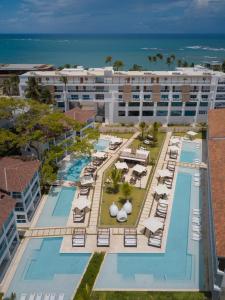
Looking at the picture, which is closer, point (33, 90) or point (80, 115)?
point (80, 115)

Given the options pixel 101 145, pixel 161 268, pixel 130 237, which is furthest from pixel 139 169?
pixel 161 268

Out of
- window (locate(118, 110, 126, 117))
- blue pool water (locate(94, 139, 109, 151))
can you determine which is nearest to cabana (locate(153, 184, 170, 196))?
blue pool water (locate(94, 139, 109, 151))

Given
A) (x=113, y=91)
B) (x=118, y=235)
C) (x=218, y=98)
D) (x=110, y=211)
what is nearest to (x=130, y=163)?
(x=110, y=211)

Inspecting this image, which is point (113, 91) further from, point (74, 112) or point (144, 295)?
point (144, 295)

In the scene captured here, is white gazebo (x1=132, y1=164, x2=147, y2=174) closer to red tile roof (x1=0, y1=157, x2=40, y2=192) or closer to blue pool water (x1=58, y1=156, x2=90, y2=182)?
blue pool water (x1=58, y1=156, x2=90, y2=182)

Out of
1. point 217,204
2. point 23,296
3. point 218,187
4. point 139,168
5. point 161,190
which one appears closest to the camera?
point 23,296

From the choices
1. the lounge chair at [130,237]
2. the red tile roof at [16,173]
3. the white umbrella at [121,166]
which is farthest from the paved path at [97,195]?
the red tile roof at [16,173]

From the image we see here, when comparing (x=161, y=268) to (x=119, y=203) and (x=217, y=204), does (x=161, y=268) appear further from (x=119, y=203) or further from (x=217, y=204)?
(x=119, y=203)

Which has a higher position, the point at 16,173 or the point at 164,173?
the point at 16,173

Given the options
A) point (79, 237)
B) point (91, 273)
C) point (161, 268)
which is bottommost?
point (161, 268)
